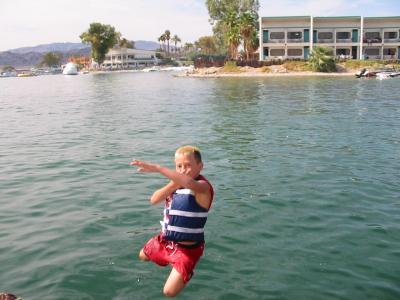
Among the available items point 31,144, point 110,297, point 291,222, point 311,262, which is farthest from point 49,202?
point 31,144

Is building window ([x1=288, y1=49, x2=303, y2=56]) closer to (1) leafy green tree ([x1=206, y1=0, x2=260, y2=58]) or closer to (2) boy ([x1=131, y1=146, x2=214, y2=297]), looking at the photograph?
(1) leafy green tree ([x1=206, y1=0, x2=260, y2=58])

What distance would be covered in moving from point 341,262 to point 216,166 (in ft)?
24.2

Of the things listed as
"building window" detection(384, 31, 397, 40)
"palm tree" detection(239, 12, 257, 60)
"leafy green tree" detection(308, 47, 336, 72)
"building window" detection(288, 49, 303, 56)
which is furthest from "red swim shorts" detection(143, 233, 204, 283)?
"building window" detection(384, 31, 397, 40)

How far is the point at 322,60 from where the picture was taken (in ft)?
264

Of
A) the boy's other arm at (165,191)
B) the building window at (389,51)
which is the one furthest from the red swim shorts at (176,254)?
the building window at (389,51)

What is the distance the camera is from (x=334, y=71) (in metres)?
82.6

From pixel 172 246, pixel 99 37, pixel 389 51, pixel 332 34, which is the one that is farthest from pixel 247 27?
pixel 172 246

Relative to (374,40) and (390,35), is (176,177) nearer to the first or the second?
(374,40)

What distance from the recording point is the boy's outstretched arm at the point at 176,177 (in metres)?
4.72

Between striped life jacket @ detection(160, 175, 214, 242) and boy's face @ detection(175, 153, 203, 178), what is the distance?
5.7 inches

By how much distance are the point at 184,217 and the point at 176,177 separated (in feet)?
2.35

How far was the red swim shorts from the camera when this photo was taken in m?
5.35

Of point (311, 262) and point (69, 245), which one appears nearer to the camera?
point (311, 262)

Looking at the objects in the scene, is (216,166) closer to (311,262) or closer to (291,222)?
(291,222)
